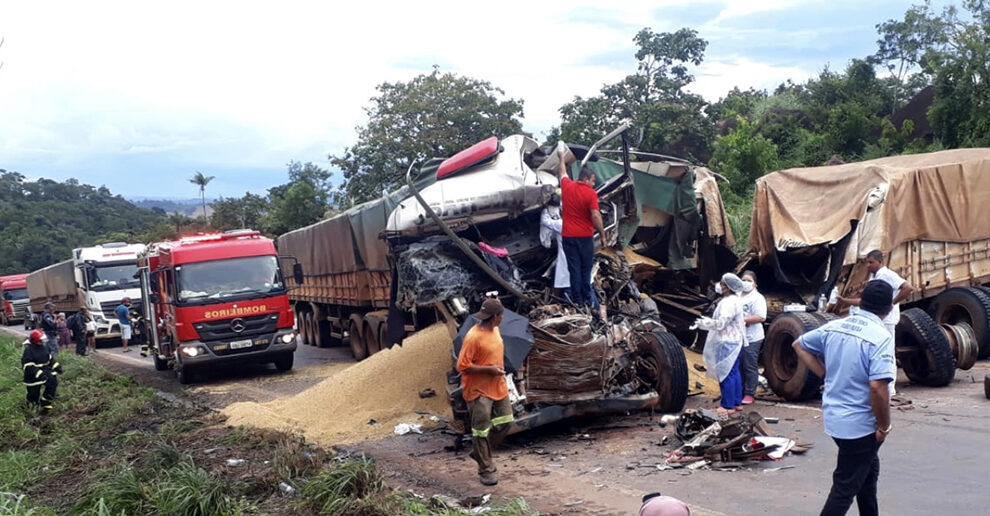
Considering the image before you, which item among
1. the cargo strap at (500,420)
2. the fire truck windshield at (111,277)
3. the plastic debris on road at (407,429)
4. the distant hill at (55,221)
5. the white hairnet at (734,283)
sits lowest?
the plastic debris on road at (407,429)

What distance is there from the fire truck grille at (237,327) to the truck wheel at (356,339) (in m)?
2.14

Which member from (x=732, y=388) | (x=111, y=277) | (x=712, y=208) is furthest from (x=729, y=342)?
(x=111, y=277)

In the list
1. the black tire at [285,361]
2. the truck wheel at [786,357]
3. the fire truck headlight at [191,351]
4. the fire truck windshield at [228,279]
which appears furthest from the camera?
the black tire at [285,361]

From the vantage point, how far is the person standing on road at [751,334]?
9.20m

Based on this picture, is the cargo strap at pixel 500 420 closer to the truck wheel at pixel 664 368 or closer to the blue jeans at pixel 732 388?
the truck wheel at pixel 664 368

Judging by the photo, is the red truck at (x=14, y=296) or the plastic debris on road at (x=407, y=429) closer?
the plastic debris on road at (x=407, y=429)

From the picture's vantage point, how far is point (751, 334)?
9.25m

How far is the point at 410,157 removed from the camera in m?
34.1

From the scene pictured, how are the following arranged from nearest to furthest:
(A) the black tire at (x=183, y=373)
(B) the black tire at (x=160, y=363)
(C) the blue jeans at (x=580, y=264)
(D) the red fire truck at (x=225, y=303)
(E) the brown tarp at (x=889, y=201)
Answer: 1. (C) the blue jeans at (x=580, y=264)
2. (E) the brown tarp at (x=889, y=201)
3. (D) the red fire truck at (x=225, y=303)
4. (A) the black tire at (x=183, y=373)
5. (B) the black tire at (x=160, y=363)

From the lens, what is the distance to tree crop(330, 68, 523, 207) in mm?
34062

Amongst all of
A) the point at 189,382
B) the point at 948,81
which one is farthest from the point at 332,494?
the point at 948,81

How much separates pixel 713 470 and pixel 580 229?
10.0 feet

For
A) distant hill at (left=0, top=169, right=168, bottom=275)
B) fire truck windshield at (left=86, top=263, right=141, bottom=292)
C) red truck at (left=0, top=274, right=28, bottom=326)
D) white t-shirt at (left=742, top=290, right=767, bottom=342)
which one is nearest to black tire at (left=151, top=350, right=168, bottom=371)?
fire truck windshield at (left=86, top=263, right=141, bottom=292)

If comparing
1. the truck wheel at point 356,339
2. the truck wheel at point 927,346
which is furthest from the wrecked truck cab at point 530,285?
the truck wheel at point 356,339
